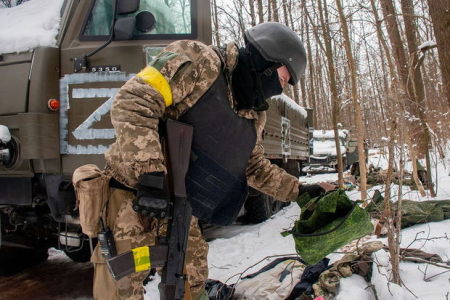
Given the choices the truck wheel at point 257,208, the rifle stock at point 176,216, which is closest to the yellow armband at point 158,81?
the rifle stock at point 176,216

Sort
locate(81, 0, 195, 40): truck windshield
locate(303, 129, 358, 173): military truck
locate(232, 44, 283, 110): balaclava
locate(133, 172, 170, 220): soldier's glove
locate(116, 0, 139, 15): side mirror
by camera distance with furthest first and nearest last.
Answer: locate(303, 129, 358, 173): military truck, locate(81, 0, 195, 40): truck windshield, locate(116, 0, 139, 15): side mirror, locate(232, 44, 283, 110): balaclava, locate(133, 172, 170, 220): soldier's glove

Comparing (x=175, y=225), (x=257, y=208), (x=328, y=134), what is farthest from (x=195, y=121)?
(x=328, y=134)

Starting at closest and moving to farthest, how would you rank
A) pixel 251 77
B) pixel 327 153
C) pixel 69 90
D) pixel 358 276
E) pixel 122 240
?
pixel 122 240 < pixel 251 77 < pixel 358 276 < pixel 69 90 < pixel 327 153

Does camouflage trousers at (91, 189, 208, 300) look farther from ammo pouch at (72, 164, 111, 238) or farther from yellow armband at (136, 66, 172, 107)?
yellow armband at (136, 66, 172, 107)

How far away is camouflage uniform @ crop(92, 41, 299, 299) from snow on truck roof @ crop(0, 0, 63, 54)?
167 centimetres

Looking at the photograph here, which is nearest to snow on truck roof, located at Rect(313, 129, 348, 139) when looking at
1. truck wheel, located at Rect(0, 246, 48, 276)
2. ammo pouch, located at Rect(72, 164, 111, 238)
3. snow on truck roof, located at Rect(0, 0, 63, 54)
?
truck wheel, located at Rect(0, 246, 48, 276)

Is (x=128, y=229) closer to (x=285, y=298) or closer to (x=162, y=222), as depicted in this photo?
(x=162, y=222)

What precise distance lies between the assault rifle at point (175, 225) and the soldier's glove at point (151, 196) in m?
0.18

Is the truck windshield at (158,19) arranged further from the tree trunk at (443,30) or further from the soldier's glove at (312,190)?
the tree trunk at (443,30)

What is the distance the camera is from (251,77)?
1908mm

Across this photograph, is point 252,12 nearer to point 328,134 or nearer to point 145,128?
point 328,134

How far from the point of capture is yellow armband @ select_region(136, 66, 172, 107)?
1605mm

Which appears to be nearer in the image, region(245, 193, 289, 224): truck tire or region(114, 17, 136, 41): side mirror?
region(114, 17, 136, 41): side mirror

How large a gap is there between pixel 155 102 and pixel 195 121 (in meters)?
0.26
